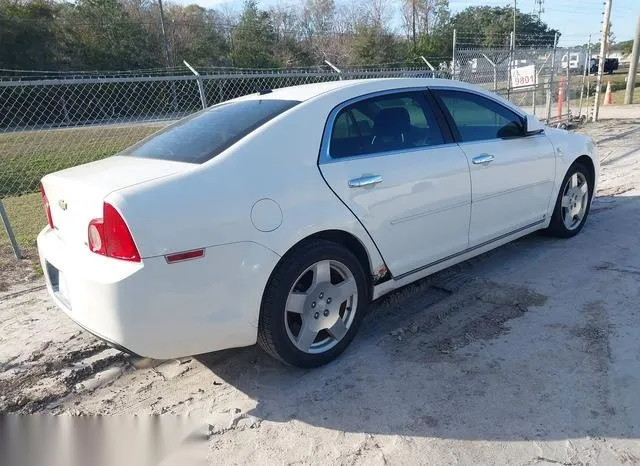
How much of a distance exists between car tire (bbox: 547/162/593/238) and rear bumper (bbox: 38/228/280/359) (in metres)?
3.27

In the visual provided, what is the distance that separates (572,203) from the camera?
16.5ft

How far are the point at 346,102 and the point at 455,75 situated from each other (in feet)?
24.1

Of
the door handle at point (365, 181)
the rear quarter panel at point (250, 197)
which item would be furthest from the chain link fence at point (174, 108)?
the door handle at point (365, 181)

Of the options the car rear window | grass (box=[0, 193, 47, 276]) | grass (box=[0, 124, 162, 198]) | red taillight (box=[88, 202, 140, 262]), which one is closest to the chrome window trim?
the car rear window

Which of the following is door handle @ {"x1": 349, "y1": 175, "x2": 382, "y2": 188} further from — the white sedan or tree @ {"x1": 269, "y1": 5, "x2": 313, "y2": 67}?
tree @ {"x1": 269, "y1": 5, "x2": 313, "y2": 67}

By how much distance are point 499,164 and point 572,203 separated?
1.50m

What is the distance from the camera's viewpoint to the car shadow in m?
2.61

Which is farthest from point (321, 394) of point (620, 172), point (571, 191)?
point (620, 172)

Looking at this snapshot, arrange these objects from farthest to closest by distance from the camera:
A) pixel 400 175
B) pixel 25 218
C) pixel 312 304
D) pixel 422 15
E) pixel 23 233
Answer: pixel 422 15 → pixel 25 218 → pixel 23 233 → pixel 400 175 → pixel 312 304

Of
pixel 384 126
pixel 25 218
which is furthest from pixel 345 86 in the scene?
pixel 25 218

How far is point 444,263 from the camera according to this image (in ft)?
12.4

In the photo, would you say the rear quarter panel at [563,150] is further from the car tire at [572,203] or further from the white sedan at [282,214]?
the white sedan at [282,214]

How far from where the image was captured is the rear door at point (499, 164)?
12.7ft

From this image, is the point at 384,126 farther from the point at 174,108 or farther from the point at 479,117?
the point at 174,108
